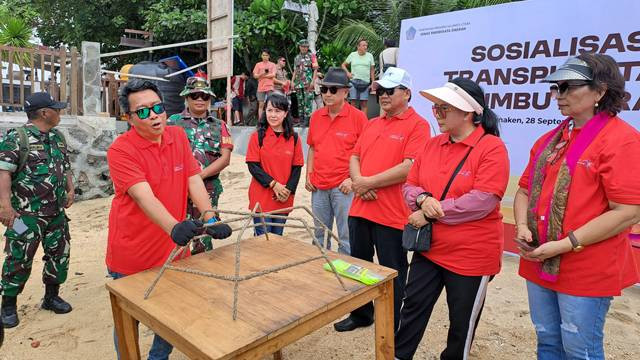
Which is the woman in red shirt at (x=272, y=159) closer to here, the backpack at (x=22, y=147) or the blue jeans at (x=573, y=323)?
the backpack at (x=22, y=147)

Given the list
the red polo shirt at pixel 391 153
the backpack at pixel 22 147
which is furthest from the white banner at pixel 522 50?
the backpack at pixel 22 147

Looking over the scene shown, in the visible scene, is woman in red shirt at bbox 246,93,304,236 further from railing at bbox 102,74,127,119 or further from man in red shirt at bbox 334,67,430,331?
railing at bbox 102,74,127,119

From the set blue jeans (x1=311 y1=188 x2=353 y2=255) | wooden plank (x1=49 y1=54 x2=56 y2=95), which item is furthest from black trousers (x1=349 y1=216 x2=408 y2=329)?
wooden plank (x1=49 y1=54 x2=56 y2=95)

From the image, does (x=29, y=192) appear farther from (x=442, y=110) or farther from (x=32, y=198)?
(x=442, y=110)

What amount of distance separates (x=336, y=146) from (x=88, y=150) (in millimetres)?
A: 5136

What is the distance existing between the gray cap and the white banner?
2.04 m

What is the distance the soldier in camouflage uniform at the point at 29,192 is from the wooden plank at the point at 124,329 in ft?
6.46

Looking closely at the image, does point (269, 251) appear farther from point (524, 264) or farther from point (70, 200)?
point (70, 200)

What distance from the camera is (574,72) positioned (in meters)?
1.79

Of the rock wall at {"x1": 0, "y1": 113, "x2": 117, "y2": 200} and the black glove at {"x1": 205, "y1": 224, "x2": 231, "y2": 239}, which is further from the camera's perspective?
the rock wall at {"x1": 0, "y1": 113, "x2": 117, "y2": 200}

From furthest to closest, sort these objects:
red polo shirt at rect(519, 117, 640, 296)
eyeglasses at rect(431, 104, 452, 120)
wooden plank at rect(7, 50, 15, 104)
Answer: wooden plank at rect(7, 50, 15, 104), eyeglasses at rect(431, 104, 452, 120), red polo shirt at rect(519, 117, 640, 296)

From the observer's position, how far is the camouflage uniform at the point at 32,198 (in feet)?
10.7

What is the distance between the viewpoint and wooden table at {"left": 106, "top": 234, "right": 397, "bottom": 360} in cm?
142

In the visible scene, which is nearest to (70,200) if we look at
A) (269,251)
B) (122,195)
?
(122,195)
